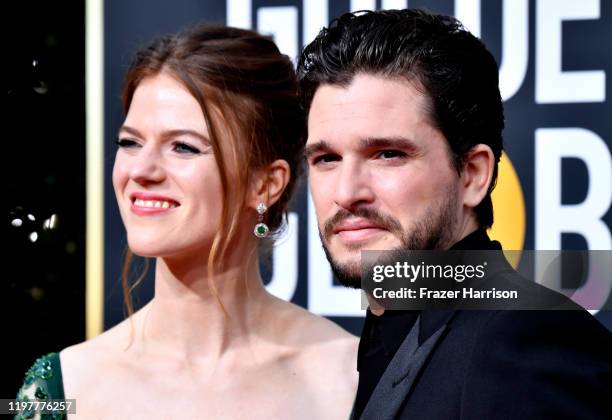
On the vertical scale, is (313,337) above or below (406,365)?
below

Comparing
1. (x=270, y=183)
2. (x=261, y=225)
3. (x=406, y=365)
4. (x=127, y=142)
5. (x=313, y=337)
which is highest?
(x=127, y=142)

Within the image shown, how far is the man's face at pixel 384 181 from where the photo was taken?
1809mm

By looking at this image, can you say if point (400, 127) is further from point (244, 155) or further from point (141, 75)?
point (141, 75)

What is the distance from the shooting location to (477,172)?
1.87 m

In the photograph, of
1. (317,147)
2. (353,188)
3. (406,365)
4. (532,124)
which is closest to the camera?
(406,365)

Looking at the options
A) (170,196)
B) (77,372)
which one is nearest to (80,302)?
(77,372)

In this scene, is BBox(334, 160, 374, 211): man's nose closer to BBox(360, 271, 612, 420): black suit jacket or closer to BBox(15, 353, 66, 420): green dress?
BBox(360, 271, 612, 420): black suit jacket

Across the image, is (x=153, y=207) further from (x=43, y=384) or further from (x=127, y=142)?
(x=43, y=384)

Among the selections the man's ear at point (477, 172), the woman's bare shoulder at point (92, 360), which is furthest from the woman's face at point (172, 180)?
the man's ear at point (477, 172)

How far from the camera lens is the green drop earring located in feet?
8.38

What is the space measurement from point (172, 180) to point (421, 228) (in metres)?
Result: 0.87

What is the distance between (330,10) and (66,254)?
125cm

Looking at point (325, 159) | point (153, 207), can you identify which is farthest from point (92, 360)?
point (325, 159)

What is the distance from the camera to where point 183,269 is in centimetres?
253
